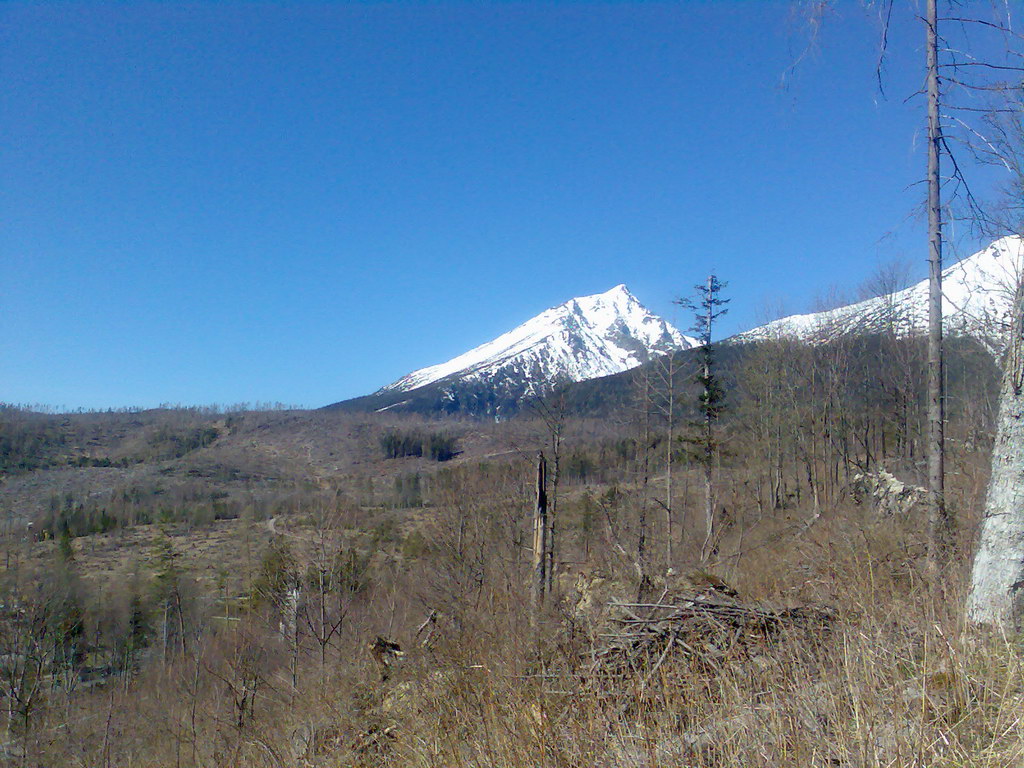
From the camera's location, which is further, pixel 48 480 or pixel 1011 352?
pixel 48 480

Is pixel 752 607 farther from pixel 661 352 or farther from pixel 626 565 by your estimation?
pixel 661 352

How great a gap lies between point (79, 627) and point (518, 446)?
2924cm

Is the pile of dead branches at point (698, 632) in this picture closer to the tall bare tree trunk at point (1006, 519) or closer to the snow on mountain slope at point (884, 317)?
the tall bare tree trunk at point (1006, 519)

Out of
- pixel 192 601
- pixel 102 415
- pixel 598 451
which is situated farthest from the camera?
pixel 102 415

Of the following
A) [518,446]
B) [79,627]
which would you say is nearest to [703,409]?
[518,446]

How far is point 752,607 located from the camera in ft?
18.6

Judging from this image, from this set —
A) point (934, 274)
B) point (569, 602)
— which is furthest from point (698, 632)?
point (934, 274)

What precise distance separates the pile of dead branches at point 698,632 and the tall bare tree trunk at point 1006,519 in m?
1.06

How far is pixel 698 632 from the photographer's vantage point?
546 centimetres

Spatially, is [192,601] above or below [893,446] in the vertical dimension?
below

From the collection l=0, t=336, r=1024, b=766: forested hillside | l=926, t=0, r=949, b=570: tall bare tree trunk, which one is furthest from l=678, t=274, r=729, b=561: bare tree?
l=926, t=0, r=949, b=570: tall bare tree trunk

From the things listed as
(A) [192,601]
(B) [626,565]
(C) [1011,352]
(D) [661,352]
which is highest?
(D) [661,352]

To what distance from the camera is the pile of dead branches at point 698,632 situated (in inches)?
198

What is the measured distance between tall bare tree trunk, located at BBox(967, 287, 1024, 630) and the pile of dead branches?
106cm
